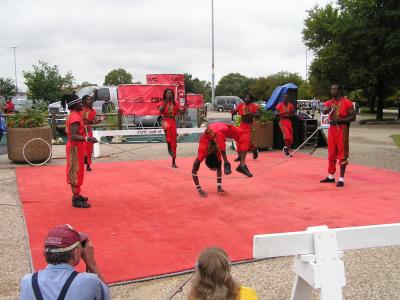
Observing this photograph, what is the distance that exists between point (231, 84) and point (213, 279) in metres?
98.2

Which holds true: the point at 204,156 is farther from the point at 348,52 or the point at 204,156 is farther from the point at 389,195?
the point at 348,52

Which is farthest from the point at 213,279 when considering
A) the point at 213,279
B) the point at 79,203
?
the point at 79,203

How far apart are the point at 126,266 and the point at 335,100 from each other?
5.74m

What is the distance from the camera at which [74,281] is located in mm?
2543

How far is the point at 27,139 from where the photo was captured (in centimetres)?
1219

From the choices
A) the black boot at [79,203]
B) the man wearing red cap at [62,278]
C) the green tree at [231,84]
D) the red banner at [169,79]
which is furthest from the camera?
the green tree at [231,84]

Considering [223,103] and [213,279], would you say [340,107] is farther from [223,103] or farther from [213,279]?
[223,103]

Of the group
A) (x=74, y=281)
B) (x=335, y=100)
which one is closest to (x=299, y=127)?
(x=335, y=100)

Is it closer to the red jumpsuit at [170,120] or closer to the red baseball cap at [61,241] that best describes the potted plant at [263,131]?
the red jumpsuit at [170,120]

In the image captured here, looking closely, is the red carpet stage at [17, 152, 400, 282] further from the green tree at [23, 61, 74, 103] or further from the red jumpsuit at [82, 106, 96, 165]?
the green tree at [23, 61, 74, 103]

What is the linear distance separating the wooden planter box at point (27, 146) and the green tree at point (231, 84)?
82.5 metres

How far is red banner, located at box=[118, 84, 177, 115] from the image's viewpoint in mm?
20031

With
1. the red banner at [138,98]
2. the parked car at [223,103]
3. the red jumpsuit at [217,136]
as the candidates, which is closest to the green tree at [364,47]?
the parked car at [223,103]

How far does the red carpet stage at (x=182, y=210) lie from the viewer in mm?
5289
